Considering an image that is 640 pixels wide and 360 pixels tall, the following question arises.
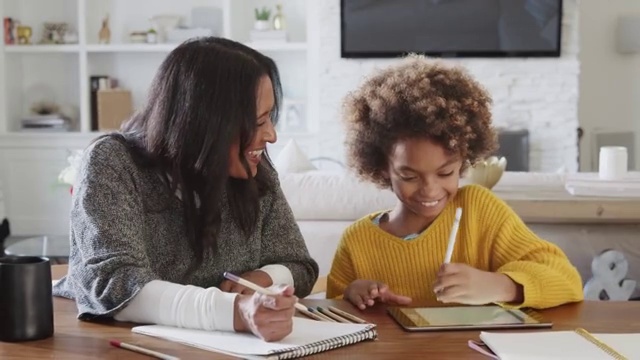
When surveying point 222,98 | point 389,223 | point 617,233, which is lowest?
point 617,233

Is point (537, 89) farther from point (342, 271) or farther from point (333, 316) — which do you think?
point (333, 316)

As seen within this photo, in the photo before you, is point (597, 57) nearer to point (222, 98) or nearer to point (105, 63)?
point (105, 63)

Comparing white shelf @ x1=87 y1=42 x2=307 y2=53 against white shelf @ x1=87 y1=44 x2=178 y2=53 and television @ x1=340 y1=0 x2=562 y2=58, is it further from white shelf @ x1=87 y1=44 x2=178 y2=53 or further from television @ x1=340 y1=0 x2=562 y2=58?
television @ x1=340 y1=0 x2=562 y2=58

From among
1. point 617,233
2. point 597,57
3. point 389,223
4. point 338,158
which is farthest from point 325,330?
point 597,57

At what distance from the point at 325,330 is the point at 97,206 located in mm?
401

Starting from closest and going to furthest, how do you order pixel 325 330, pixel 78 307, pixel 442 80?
pixel 325 330
pixel 78 307
pixel 442 80

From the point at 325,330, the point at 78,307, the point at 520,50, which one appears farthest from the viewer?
the point at 520,50

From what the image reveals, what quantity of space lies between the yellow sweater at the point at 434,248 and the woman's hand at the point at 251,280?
20 cm

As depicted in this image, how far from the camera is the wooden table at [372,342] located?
47.6 inches

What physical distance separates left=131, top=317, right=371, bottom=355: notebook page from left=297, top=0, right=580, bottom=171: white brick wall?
180 inches

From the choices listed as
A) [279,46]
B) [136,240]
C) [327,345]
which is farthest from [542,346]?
[279,46]

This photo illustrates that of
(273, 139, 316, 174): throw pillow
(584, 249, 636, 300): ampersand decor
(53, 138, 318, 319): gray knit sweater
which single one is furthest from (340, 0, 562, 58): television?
(53, 138, 318, 319): gray knit sweater

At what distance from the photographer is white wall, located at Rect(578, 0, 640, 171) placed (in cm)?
614

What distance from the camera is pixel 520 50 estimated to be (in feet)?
19.0
